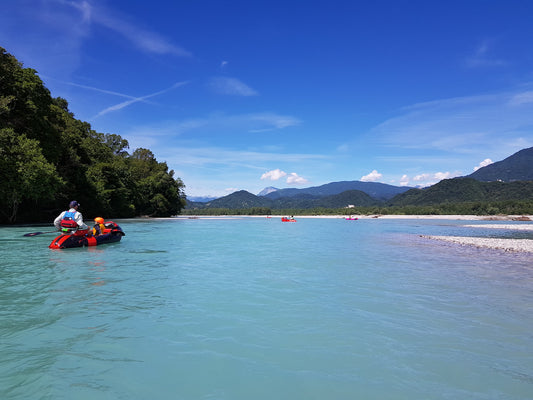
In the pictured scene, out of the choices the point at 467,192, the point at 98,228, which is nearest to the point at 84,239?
the point at 98,228

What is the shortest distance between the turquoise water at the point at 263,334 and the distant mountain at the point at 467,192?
14561 cm

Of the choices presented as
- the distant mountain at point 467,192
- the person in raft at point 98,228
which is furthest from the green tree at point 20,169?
the distant mountain at point 467,192

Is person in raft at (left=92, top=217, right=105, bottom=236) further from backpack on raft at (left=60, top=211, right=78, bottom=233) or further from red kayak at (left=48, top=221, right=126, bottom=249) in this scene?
backpack on raft at (left=60, top=211, right=78, bottom=233)

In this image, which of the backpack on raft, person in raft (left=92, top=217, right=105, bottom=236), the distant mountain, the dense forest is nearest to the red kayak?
person in raft (left=92, top=217, right=105, bottom=236)

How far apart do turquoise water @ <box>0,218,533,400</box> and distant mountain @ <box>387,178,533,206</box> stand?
14561cm

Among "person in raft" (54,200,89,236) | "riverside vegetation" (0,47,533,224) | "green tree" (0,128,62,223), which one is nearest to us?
"person in raft" (54,200,89,236)

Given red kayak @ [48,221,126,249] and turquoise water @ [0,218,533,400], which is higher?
red kayak @ [48,221,126,249]

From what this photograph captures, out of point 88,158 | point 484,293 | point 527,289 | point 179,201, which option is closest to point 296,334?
point 484,293

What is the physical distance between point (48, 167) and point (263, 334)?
32.2 m

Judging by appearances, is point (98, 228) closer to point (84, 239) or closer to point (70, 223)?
point (84, 239)

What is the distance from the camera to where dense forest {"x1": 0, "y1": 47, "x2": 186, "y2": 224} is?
28922mm

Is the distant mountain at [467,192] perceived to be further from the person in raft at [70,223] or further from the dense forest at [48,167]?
the person in raft at [70,223]

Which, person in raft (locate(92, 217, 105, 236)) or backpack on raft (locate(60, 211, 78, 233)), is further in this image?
person in raft (locate(92, 217, 105, 236))

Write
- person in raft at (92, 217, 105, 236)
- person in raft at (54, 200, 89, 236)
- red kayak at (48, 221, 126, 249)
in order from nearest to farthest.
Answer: red kayak at (48, 221, 126, 249) → person in raft at (54, 200, 89, 236) → person in raft at (92, 217, 105, 236)
